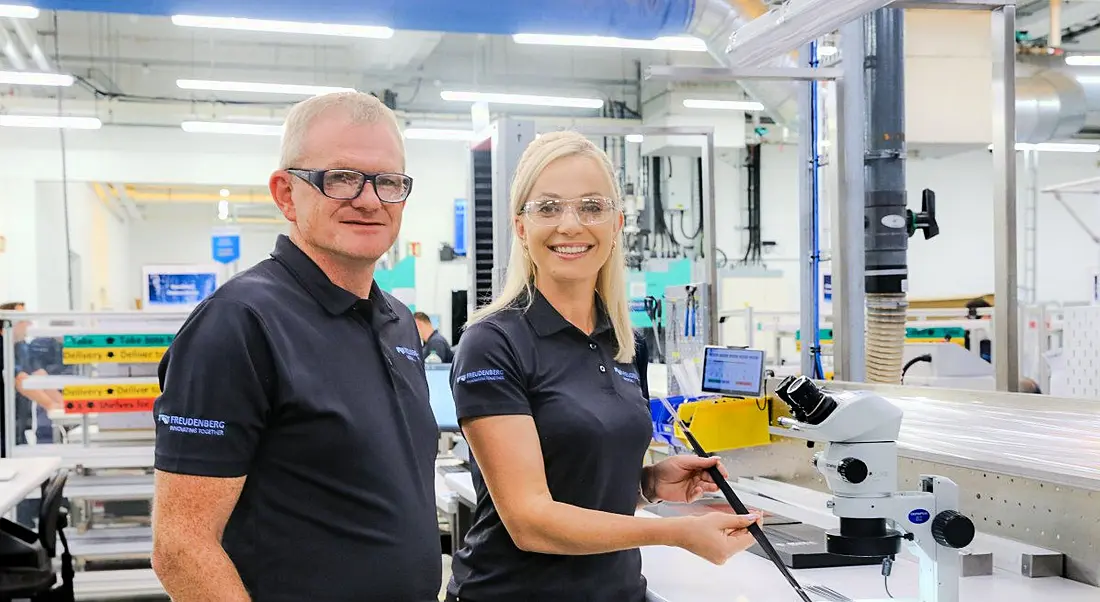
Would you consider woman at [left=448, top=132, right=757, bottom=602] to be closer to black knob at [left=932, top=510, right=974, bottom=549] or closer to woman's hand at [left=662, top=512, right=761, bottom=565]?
woman's hand at [left=662, top=512, right=761, bottom=565]

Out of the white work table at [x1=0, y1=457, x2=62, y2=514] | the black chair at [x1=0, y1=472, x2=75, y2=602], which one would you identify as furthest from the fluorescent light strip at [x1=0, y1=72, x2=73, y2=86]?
the black chair at [x1=0, y1=472, x2=75, y2=602]

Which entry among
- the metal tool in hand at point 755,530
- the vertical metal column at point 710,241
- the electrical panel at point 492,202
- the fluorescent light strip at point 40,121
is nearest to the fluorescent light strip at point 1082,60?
the vertical metal column at point 710,241

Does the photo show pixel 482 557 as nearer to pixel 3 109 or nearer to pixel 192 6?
pixel 192 6

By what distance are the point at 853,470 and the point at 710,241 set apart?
2.13 meters

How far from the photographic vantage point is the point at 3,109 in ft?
32.7

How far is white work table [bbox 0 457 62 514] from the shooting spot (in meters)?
3.81

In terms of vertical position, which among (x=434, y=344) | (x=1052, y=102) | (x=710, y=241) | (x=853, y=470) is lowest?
(x=434, y=344)

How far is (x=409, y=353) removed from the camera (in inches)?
57.6

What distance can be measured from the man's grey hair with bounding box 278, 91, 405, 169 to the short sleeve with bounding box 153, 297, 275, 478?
26 centimetres

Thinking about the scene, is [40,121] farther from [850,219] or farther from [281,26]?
[850,219]

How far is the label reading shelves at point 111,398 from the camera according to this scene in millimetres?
4691

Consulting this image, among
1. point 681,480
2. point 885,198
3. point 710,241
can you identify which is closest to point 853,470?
point 681,480

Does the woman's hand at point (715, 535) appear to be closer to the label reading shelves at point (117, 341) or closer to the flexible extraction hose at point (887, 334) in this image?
the flexible extraction hose at point (887, 334)

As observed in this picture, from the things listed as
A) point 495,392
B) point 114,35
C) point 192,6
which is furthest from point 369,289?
point 114,35
